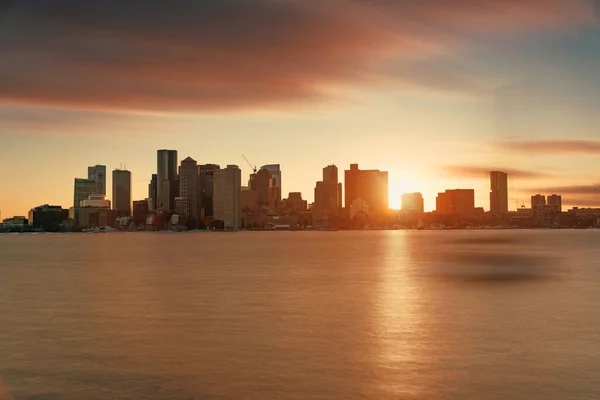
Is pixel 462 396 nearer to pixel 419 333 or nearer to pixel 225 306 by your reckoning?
pixel 419 333

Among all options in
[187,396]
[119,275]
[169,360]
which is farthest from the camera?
[119,275]

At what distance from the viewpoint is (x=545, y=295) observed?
73.1 meters

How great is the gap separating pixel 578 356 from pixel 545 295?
119 feet

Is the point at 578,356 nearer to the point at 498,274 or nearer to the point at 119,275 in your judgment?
the point at 498,274

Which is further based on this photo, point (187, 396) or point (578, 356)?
point (578, 356)

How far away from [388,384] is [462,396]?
3.79 meters

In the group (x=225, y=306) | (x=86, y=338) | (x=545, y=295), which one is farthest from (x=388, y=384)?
(x=545, y=295)

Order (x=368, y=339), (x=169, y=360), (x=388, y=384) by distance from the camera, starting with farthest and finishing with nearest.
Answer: (x=368, y=339), (x=169, y=360), (x=388, y=384)

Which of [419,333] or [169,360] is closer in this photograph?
[169,360]

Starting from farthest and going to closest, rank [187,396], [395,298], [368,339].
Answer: [395,298] < [368,339] < [187,396]

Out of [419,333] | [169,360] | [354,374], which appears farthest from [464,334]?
[169,360]

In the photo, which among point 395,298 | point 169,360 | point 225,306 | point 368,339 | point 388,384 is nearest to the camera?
point 388,384

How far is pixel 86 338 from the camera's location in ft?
149

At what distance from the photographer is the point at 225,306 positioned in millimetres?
62188
